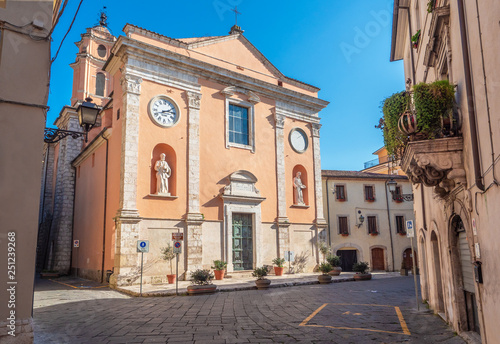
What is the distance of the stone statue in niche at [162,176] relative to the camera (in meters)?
18.2

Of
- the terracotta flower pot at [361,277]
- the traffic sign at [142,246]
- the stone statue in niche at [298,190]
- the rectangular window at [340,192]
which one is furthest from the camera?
the rectangular window at [340,192]

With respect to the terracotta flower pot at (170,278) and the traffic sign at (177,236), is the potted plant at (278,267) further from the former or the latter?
the traffic sign at (177,236)

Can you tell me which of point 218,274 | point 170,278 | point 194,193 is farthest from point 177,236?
point 218,274

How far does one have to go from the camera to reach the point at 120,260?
16.3 m

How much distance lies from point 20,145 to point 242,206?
47.6ft

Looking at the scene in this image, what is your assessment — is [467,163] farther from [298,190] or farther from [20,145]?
[298,190]

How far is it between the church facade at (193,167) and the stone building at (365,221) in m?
5.62

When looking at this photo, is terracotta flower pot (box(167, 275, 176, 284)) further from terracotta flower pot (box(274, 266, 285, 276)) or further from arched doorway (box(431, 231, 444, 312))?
arched doorway (box(431, 231, 444, 312))

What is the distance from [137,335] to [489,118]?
6.79 metres

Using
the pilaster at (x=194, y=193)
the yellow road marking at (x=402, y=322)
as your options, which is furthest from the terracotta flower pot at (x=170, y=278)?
the yellow road marking at (x=402, y=322)

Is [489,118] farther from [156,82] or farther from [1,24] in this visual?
[156,82]

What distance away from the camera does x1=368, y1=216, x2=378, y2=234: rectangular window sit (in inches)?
1173

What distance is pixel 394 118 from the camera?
25.9ft

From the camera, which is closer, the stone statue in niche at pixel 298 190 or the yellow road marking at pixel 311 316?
the yellow road marking at pixel 311 316
